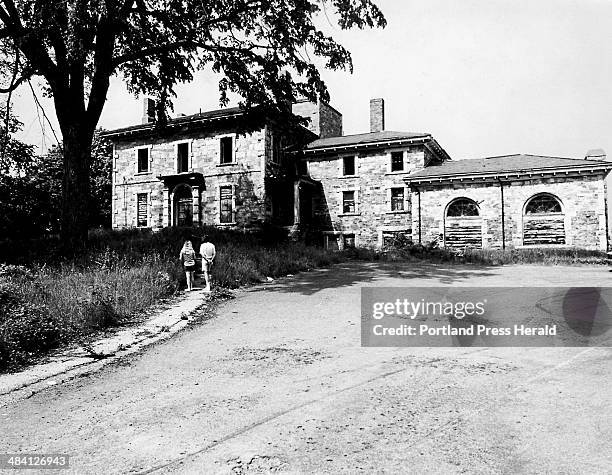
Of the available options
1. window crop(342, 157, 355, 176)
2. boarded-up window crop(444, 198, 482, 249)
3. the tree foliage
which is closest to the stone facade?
the tree foliage

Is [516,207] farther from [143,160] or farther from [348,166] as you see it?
[143,160]

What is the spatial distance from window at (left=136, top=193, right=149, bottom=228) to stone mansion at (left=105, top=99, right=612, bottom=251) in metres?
0.07

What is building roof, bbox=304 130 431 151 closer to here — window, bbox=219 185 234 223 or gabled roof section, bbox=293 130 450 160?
gabled roof section, bbox=293 130 450 160

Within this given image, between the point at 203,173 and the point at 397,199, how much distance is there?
12.5m

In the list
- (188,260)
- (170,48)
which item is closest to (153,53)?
(170,48)

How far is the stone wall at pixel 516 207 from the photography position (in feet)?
84.4

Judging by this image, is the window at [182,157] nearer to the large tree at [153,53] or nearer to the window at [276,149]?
the window at [276,149]

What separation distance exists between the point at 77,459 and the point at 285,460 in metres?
1.63

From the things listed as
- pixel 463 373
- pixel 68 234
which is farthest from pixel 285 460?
pixel 68 234

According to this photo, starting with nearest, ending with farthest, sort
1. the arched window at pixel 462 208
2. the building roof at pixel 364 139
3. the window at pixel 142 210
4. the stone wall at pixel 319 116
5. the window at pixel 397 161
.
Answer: the arched window at pixel 462 208
the building roof at pixel 364 139
the window at pixel 397 161
the window at pixel 142 210
the stone wall at pixel 319 116

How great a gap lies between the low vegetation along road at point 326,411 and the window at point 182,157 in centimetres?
2664

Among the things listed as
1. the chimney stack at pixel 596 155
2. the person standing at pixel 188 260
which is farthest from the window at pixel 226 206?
the chimney stack at pixel 596 155

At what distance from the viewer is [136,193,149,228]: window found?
32812mm

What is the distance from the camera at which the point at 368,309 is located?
9656 mm
